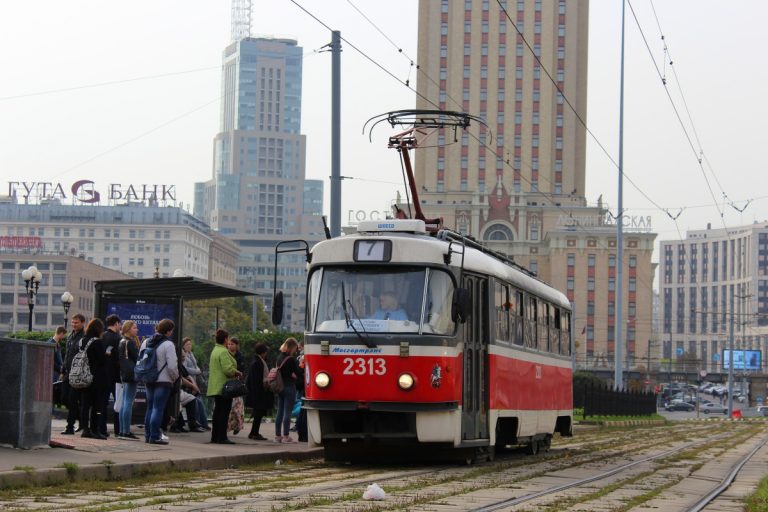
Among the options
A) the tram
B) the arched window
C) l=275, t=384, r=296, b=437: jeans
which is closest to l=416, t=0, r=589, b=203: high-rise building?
the arched window

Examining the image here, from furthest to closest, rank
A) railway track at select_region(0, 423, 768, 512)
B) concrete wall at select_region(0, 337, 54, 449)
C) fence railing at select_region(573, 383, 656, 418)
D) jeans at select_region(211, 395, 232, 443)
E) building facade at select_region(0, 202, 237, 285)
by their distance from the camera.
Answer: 1. building facade at select_region(0, 202, 237, 285)
2. fence railing at select_region(573, 383, 656, 418)
3. jeans at select_region(211, 395, 232, 443)
4. concrete wall at select_region(0, 337, 54, 449)
5. railway track at select_region(0, 423, 768, 512)

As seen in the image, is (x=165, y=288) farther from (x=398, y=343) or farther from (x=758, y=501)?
(x=758, y=501)

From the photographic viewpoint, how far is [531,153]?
154500 mm

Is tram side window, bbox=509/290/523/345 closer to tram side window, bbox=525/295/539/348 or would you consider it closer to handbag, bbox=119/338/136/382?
tram side window, bbox=525/295/539/348

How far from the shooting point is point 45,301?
497ft

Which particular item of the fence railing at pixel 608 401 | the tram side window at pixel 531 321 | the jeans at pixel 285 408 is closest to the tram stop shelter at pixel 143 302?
the jeans at pixel 285 408

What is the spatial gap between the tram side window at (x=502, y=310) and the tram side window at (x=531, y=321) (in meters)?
1.52

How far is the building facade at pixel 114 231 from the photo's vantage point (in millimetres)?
186750

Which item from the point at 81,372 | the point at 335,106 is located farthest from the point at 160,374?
the point at 335,106

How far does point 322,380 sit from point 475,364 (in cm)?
233

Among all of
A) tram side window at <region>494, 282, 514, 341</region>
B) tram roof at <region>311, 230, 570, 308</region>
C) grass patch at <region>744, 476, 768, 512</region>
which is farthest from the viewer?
tram side window at <region>494, 282, 514, 341</region>

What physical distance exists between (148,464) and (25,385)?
66.9 inches

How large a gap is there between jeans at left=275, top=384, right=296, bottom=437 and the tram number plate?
4.53m

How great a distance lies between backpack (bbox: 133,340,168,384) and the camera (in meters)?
18.6
